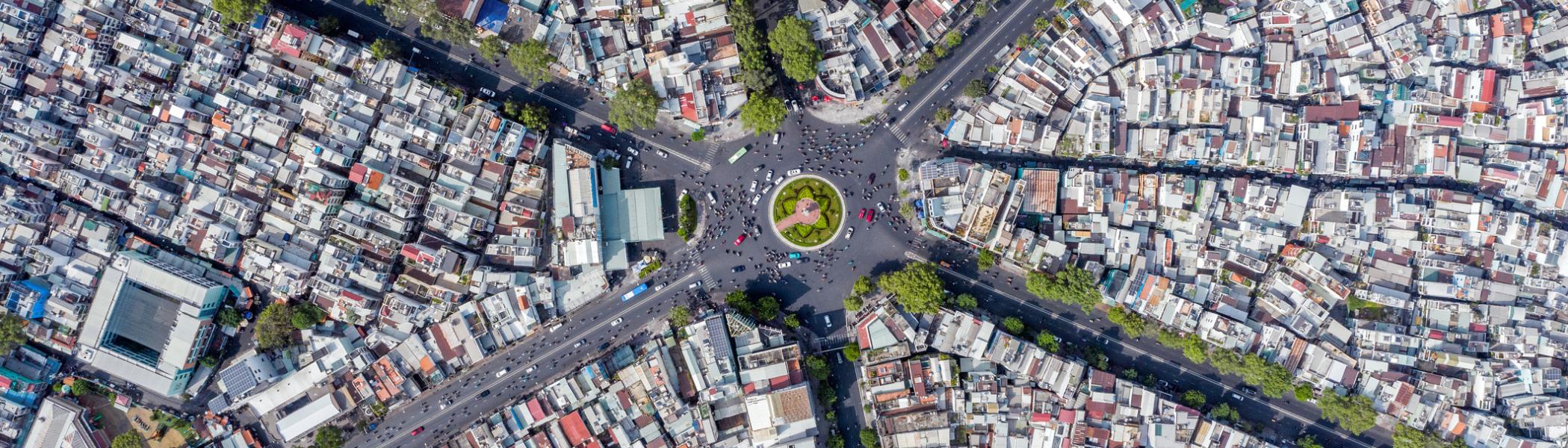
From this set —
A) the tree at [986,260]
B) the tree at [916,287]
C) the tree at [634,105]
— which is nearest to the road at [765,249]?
the tree at [986,260]

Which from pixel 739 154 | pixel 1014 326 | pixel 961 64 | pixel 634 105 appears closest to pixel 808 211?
pixel 739 154

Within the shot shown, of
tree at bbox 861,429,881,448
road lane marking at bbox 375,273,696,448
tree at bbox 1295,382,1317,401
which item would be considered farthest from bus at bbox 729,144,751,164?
tree at bbox 1295,382,1317,401

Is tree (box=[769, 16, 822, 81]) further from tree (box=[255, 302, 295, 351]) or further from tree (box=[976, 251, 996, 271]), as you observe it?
tree (box=[255, 302, 295, 351])

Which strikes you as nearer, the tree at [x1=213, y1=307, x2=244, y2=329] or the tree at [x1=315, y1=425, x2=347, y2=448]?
the tree at [x1=213, y1=307, x2=244, y2=329]

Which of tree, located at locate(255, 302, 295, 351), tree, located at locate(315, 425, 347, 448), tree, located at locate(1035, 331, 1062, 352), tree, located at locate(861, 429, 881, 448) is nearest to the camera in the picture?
tree, located at locate(255, 302, 295, 351)

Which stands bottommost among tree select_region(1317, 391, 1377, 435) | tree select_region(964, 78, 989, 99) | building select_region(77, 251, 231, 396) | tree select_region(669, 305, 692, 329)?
building select_region(77, 251, 231, 396)

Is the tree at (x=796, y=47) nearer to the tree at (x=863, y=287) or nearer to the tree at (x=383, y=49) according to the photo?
the tree at (x=863, y=287)
